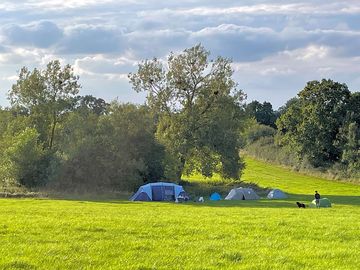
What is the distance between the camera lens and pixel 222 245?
45.8 ft

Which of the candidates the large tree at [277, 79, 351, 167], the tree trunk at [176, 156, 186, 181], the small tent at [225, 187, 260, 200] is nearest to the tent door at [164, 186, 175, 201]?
the small tent at [225, 187, 260, 200]

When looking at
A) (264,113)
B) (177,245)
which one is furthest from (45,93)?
(264,113)

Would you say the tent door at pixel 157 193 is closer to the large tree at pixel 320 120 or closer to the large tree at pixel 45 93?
the large tree at pixel 45 93

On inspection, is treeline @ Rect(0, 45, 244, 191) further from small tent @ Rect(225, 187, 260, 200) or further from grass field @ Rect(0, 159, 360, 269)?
grass field @ Rect(0, 159, 360, 269)

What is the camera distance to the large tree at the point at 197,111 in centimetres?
6247

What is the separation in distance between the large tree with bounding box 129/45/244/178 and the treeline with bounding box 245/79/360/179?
51.0 ft

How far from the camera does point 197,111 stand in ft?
212

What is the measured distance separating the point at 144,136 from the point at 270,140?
4278 centimetres

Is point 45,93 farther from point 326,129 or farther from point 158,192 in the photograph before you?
point 326,129

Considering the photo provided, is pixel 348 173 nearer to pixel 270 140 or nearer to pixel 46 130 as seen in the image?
pixel 270 140

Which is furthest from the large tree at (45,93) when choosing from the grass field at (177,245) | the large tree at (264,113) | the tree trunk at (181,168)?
the large tree at (264,113)

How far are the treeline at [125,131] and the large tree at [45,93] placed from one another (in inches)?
4.6

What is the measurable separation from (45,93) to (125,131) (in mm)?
11674

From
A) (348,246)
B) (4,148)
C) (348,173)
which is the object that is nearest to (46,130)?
(4,148)
